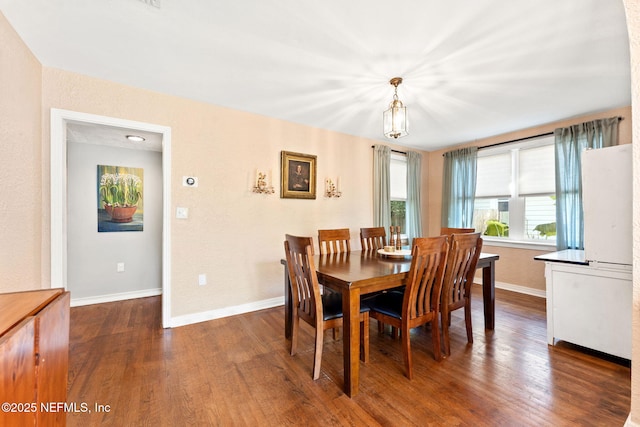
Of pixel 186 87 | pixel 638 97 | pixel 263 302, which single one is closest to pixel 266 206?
pixel 263 302

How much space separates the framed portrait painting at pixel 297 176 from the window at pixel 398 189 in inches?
65.4

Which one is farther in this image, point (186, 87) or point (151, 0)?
point (186, 87)

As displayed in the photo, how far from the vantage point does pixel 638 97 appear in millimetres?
967

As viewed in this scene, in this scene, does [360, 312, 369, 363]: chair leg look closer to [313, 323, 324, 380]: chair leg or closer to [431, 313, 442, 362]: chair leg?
[313, 323, 324, 380]: chair leg

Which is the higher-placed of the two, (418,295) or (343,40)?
(343,40)

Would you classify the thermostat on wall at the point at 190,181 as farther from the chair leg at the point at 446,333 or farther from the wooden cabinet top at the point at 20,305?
the chair leg at the point at 446,333

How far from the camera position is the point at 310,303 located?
6.33 feet

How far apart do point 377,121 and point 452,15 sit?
1841 millimetres

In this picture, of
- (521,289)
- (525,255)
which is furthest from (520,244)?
(521,289)

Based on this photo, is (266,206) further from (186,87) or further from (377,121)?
(377,121)

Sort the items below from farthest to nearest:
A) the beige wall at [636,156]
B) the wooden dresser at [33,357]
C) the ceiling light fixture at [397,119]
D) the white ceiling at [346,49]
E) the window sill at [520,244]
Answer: the window sill at [520,244] → the ceiling light fixture at [397,119] → the white ceiling at [346,49] → the beige wall at [636,156] → the wooden dresser at [33,357]

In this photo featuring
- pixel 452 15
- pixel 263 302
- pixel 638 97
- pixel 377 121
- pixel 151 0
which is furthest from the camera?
pixel 377 121

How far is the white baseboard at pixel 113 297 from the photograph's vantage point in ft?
10.8

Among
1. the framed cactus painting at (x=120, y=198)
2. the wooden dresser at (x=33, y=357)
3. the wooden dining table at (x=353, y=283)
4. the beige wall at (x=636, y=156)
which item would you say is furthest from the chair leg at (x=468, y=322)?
the framed cactus painting at (x=120, y=198)
